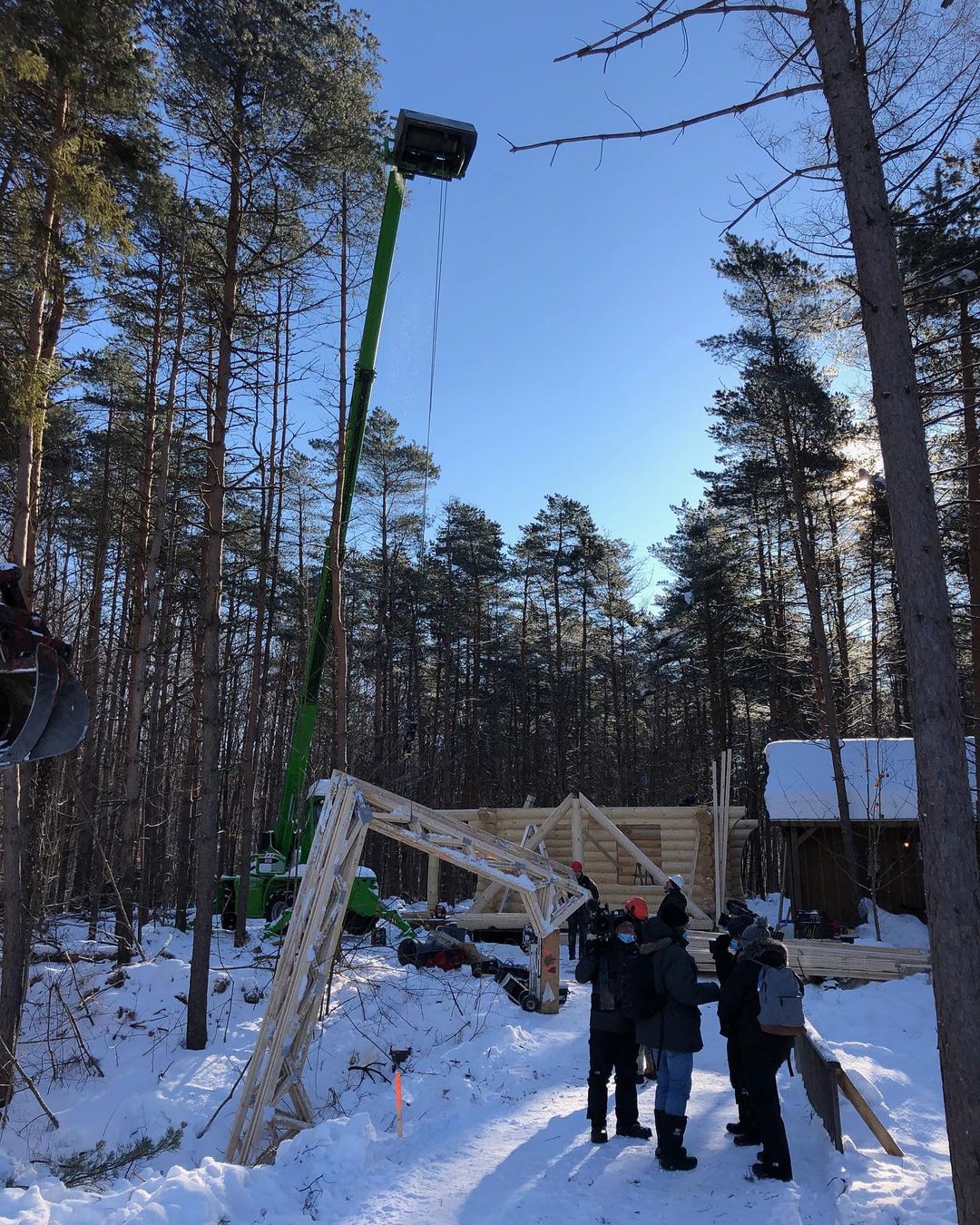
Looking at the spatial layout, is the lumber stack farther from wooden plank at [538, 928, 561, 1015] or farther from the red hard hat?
the red hard hat

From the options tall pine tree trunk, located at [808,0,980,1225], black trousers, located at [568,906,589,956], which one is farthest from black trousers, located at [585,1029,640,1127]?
black trousers, located at [568,906,589,956]

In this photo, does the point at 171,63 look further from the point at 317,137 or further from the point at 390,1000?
the point at 390,1000

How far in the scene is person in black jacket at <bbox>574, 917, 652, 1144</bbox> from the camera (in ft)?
22.0

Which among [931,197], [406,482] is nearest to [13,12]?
[931,197]

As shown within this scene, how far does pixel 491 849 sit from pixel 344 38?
11.0m

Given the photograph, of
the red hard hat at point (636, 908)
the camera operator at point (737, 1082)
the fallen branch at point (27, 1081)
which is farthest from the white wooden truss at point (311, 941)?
the camera operator at point (737, 1082)

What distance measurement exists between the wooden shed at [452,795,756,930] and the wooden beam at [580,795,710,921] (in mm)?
19

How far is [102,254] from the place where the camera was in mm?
9508

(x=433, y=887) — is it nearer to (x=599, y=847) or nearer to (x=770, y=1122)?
(x=599, y=847)

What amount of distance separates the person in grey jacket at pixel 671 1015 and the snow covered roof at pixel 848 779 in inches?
493

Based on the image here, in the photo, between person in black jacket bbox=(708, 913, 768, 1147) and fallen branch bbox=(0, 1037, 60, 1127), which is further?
fallen branch bbox=(0, 1037, 60, 1127)

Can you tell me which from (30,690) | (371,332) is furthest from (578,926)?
(30,690)

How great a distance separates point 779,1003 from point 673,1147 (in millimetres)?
1301

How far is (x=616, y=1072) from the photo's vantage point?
22.7 ft
